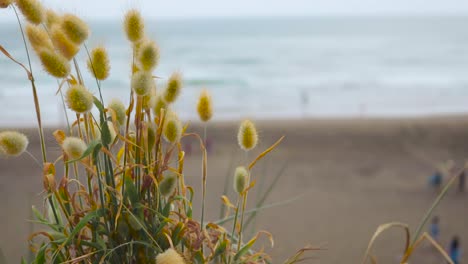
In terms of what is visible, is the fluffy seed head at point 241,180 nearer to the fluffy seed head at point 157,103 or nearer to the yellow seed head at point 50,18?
the fluffy seed head at point 157,103

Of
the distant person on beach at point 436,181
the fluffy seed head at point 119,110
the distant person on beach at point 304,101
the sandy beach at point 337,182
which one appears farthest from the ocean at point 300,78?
the fluffy seed head at point 119,110

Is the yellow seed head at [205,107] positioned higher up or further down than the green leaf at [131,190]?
higher up

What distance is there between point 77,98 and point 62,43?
119 millimetres

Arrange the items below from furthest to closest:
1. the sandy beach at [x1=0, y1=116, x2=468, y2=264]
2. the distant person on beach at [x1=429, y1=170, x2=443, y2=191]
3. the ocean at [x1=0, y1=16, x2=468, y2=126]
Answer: the ocean at [x1=0, y1=16, x2=468, y2=126], the distant person on beach at [x1=429, y1=170, x2=443, y2=191], the sandy beach at [x1=0, y1=116, x2=468, y2=264]

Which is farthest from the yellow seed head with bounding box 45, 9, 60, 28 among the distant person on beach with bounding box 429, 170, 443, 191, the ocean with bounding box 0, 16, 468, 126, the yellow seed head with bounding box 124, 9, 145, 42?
the distant person on beach with bounding box 429, 170, 443, 191

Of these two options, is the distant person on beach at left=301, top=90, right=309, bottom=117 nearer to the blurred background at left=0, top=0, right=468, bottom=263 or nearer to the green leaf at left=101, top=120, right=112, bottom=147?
the blurred background at left=0, top=0, right=468, bottom=263

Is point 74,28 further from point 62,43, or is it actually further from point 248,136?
point 248,136

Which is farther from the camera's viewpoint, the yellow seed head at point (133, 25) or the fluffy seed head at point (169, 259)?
the yellow seed head at point (133, 25)

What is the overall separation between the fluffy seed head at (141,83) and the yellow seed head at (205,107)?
12 cm

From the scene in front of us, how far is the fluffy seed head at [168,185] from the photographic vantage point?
0.87 meters

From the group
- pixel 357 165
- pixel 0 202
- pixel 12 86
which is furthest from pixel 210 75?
pixel 0 202

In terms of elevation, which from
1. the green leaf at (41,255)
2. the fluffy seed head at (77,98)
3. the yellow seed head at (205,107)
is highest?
the fluffy seed head at (77,98)

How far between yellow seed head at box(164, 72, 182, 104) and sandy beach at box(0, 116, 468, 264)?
4.61m

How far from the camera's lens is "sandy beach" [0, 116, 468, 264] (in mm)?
7789
